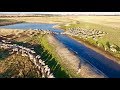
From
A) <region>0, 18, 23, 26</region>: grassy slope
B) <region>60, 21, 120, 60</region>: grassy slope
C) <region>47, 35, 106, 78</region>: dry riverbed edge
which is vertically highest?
<region>0, 18, 23, 26</region>: grassy slope

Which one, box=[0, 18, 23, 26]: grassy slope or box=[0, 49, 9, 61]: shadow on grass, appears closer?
box=[0, 49, 9, 61]: shadow on grass

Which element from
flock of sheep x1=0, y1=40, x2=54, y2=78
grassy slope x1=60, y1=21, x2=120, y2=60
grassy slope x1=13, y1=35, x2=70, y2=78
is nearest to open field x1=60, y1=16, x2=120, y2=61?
grassy slope x1=60, y1=21, x2=120, y2=60

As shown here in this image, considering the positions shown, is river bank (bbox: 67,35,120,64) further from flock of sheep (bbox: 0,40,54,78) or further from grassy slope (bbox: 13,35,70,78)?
flock of sheep (bbox: 0,40,54,78)

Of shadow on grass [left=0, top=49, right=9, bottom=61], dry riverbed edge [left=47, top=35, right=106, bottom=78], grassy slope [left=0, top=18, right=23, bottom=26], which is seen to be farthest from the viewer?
grassy slope [left=0, top=18, right=23, bottom=26]

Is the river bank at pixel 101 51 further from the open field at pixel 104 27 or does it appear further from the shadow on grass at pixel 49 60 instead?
the shadow on grass at pixel 49 60

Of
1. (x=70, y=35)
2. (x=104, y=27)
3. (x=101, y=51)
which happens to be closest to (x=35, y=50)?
(x=70, y=35)

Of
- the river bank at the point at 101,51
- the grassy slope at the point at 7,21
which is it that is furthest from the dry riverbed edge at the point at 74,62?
the grassy slope at the point at 7,21
